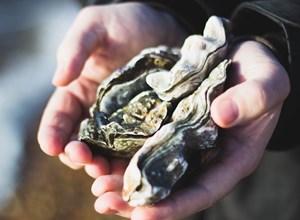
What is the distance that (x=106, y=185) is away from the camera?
1243 millimetres

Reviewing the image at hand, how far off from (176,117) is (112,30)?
71 cm

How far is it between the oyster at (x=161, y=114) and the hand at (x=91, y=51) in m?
0.15

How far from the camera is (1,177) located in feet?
8.92

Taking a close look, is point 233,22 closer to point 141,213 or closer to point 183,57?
point 183,57

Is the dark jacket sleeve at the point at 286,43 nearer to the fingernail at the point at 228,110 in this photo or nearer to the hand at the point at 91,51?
the fingernail at the point at 228,110

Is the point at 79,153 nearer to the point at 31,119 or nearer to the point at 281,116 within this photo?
the point at 281,116

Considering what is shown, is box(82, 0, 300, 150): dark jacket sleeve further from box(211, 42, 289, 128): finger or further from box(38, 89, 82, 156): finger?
box(38, 89, 82, 156): finger

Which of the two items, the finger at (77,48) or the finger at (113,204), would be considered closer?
the finger at (113,204)

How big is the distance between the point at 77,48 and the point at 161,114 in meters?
0.50

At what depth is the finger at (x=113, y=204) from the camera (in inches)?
45.4

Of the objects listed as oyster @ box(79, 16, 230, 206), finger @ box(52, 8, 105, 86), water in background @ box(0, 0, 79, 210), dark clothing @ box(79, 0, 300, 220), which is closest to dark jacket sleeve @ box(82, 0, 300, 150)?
dark clothing @ box(79, 0, 300, 220)

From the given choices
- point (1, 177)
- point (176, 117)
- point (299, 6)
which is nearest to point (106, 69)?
point (176, 117)

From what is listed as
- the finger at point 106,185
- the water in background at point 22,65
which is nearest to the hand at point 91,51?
the finger at point 106,185

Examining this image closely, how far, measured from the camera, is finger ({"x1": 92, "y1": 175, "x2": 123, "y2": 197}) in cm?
124
